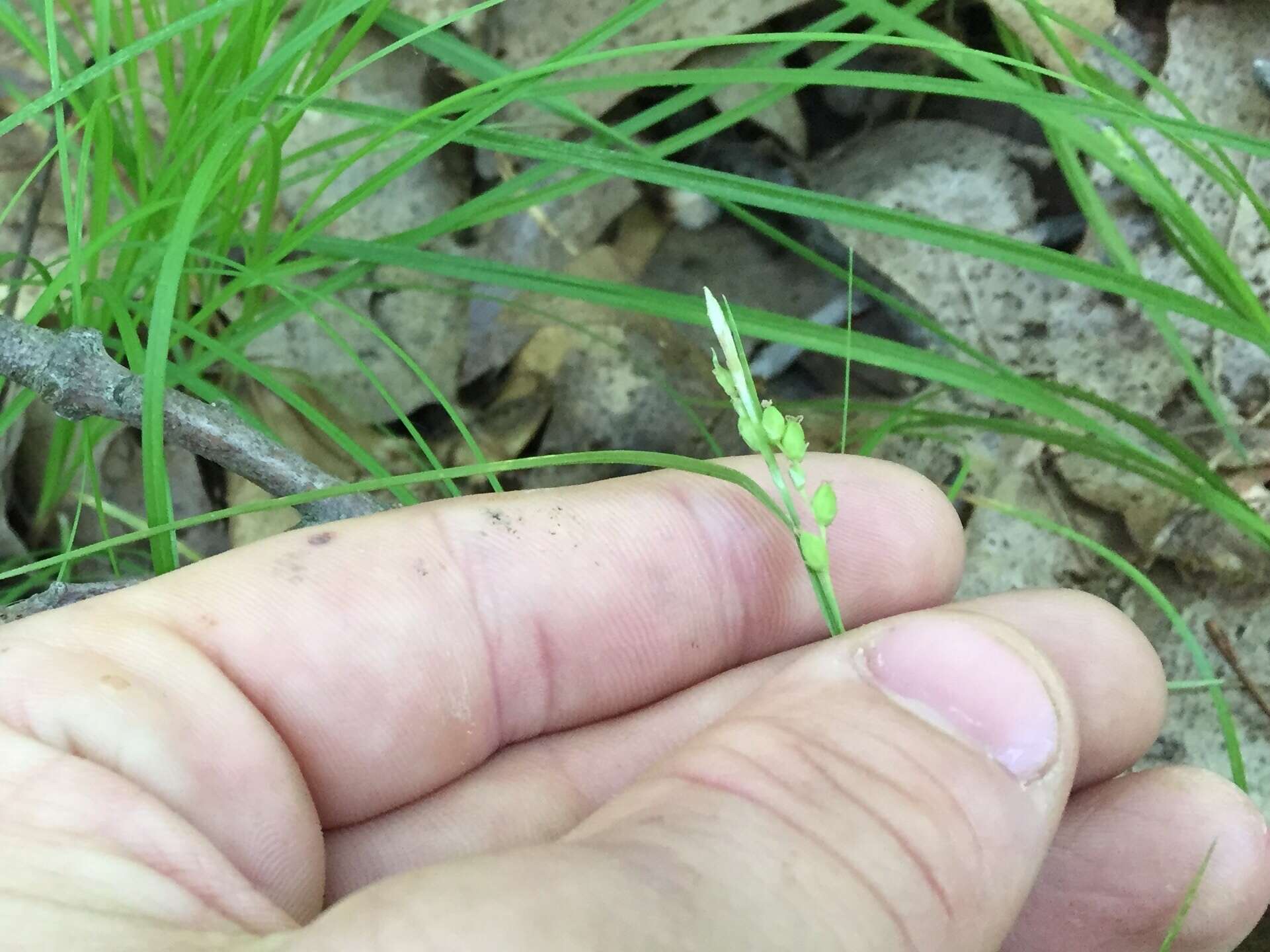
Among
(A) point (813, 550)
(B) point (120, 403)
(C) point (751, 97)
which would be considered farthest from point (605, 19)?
(A) point (813, 550)

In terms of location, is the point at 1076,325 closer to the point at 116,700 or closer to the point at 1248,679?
Result: the point at 1248,679

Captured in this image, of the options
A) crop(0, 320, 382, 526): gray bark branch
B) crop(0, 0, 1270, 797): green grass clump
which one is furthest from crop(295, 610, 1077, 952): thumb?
crop(0, 320, 382, 526): gray bark branch

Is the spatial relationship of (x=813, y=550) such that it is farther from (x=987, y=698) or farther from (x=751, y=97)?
(x=751, y=97)

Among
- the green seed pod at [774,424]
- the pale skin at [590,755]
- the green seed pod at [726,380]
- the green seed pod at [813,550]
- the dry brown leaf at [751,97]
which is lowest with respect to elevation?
the pale skin at [590,755]

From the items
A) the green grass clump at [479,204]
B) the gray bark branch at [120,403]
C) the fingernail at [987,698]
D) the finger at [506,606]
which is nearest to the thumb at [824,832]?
the fingernail at [987,698]

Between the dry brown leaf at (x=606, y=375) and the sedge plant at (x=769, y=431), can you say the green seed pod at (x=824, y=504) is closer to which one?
the sedge plant at (x=769, y=431)

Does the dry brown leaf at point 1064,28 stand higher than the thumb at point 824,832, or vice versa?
Answer: the dry brown leaf at point 1064,28
